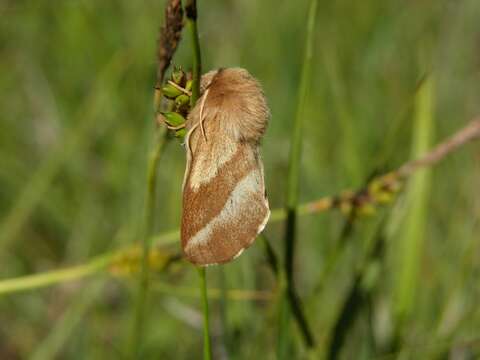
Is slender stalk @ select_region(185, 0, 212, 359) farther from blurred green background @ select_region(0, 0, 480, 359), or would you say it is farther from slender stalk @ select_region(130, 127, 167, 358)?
blurred green background @ select_region(0, 0, 480, 359)

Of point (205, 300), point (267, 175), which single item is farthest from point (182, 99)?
point (267, 175)

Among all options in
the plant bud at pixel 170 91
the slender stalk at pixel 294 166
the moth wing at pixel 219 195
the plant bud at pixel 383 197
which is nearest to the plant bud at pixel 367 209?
the plant bud at pixel 383 197

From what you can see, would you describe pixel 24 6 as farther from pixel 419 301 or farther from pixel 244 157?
pixel 244 157

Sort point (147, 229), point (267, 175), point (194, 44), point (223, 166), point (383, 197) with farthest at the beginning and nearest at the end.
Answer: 1. point (267, 175)
2. point (383, 197)
3. point (147, 229)
4. point (223, 166)
5. point (194, 44)

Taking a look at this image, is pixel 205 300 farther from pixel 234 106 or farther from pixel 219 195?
pixel 234 106

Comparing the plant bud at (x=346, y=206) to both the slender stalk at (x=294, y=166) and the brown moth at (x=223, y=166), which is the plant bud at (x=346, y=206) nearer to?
the slender stalk at (x=294, y=166)

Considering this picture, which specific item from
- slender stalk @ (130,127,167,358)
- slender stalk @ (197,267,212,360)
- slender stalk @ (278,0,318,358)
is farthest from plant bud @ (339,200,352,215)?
slender stalk @ (197,267,212,360)

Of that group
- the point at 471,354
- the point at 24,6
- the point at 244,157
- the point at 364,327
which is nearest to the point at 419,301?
the point at 471,354
